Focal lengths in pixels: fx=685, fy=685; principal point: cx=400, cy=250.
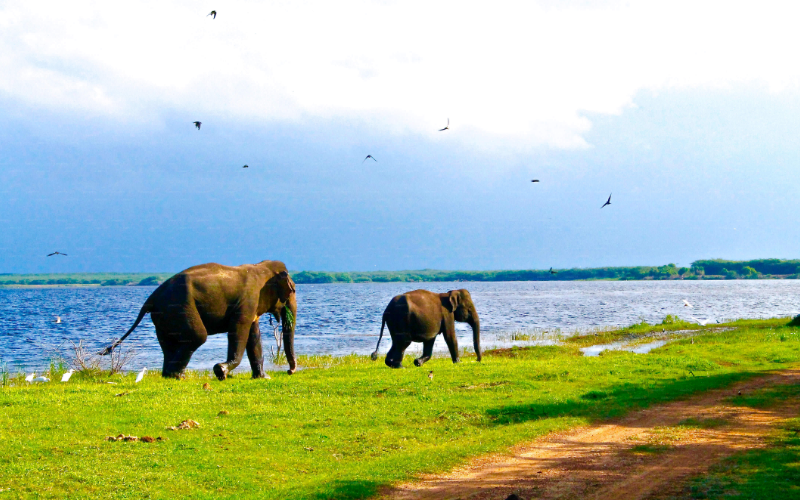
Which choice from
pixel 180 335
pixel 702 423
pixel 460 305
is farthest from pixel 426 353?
pixel 702 423

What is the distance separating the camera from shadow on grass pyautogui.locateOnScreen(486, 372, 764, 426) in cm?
1410

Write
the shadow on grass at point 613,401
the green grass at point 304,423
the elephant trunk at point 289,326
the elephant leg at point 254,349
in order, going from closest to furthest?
1. the green grass at point 304,423
2. the shadow on grass at point 613,401
3. the elephant leg at point 254,349
4. the elephant trunk at point 289,326

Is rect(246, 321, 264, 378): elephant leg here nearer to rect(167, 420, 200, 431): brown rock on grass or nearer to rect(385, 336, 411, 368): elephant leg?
rect(385, 336, 411, 368): elephant leg

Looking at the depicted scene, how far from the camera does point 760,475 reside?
9727mm

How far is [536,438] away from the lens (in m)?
12.4

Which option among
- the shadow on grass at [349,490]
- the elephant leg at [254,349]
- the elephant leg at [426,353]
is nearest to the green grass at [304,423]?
the shadow on grass at [349,490]

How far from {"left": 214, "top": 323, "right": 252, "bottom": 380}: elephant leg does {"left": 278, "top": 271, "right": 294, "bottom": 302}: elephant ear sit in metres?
1.49

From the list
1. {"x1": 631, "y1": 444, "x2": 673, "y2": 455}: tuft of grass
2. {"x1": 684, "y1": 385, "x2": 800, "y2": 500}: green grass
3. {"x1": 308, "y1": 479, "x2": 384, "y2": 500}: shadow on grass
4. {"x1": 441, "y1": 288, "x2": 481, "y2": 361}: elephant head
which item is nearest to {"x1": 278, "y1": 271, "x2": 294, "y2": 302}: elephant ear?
{"x1": 441, "y1": 288, "x2": 481, "y2": 361}: elephant head

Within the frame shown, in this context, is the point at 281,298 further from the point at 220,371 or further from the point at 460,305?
the point at 460,305

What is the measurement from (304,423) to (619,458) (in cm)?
565

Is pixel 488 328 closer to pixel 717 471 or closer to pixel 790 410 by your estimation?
pixel 790 410

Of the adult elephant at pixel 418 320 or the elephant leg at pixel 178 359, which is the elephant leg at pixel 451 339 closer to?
the adult elephant at pixel 418 320

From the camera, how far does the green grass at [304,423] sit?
373 inches

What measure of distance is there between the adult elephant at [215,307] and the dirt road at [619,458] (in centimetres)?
854
